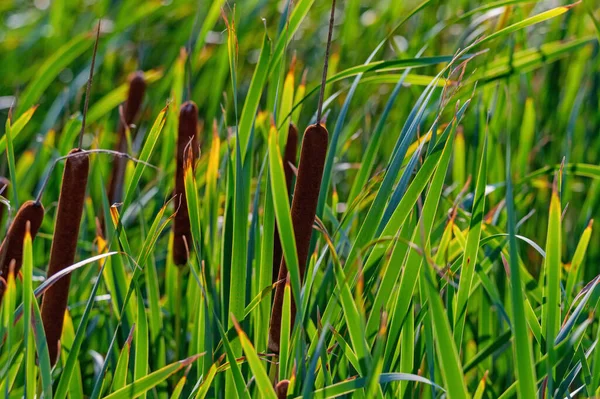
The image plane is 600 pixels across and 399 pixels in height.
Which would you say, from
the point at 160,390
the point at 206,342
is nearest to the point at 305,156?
the point at 206,342

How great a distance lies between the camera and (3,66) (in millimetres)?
2686

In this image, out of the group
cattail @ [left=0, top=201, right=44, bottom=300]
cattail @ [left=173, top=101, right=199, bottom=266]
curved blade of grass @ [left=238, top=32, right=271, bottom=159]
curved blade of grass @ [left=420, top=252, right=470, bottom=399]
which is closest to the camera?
curved blade of grass @ [left=420, top=252, right=470, bottom=399]

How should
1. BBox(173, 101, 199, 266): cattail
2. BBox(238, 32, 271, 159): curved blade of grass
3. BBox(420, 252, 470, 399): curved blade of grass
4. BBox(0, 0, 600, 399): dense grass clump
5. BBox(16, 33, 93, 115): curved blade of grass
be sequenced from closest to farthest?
BBox(420, 252, 470, 399): curved blade of grass → BBox(0, 0, 600, 399): dense grass clump → BBox(238, 32, 271, 159): curved blade of grass → BBox(173, 101, 199, 266): cattail → BBox(16, 33, 93, 115): curved blade of grass

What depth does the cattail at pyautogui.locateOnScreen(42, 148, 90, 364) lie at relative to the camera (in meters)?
0.99

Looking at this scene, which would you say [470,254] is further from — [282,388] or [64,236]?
[64,236]

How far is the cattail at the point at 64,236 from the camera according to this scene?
3.26ft

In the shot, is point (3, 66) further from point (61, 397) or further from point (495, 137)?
point (61, 397)

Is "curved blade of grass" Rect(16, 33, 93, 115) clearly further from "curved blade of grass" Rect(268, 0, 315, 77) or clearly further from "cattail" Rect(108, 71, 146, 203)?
"curved blade of grass" Rect(268, 0, 315, 77)

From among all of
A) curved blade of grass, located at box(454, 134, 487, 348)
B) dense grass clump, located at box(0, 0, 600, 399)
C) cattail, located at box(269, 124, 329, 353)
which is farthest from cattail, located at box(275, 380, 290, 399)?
curved blade of grass, located at box(454, 134, 487, 348)

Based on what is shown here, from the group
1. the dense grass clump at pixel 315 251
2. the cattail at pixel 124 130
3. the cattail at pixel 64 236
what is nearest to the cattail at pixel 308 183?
the dense grass clump at pixel 315 251

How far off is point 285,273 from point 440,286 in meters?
0.22

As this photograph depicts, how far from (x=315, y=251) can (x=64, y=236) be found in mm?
307

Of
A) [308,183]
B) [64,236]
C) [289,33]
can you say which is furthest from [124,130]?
[308,183]

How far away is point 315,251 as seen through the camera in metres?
1.09
